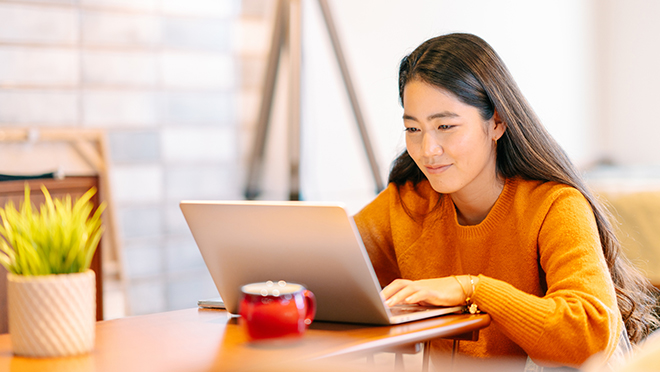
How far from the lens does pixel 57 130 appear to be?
2379 millimetres

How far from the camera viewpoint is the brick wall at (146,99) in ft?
7.93

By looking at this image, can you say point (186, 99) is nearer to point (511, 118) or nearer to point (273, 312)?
point (511, 118)

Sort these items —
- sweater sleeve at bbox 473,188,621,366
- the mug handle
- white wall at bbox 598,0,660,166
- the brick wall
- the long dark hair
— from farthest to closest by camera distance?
white wall at bbox 598,0,660,166 → the brick wall → the long dark hair → sweater sleeve at bbox 473,188,621,366 → the mug handle

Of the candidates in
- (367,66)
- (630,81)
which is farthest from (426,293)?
(630,81)

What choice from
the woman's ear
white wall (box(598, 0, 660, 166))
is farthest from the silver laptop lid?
white wall (box(598, 0, 660, 166))

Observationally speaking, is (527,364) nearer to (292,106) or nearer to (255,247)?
(255,247)

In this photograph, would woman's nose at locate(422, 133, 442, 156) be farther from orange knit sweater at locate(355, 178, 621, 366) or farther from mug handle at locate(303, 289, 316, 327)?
→ mug handle at locate(303, 289, 316, 327)

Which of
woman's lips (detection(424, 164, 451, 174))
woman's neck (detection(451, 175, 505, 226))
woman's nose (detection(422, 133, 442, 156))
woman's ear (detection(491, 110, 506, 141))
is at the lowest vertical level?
woman's neck (detection(451, 175, 505, 226))

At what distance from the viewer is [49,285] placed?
81 centimetres

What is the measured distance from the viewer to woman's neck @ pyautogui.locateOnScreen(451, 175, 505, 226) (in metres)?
1.46

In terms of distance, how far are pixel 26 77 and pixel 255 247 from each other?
5.66ft

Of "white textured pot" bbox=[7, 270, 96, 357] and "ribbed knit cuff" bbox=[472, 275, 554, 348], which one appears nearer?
"white textured pot" bbox=[7, 270, 96, 357]

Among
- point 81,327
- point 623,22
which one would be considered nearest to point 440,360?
point 81,327

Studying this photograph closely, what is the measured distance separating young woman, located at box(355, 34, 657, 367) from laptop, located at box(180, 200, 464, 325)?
0.10m
